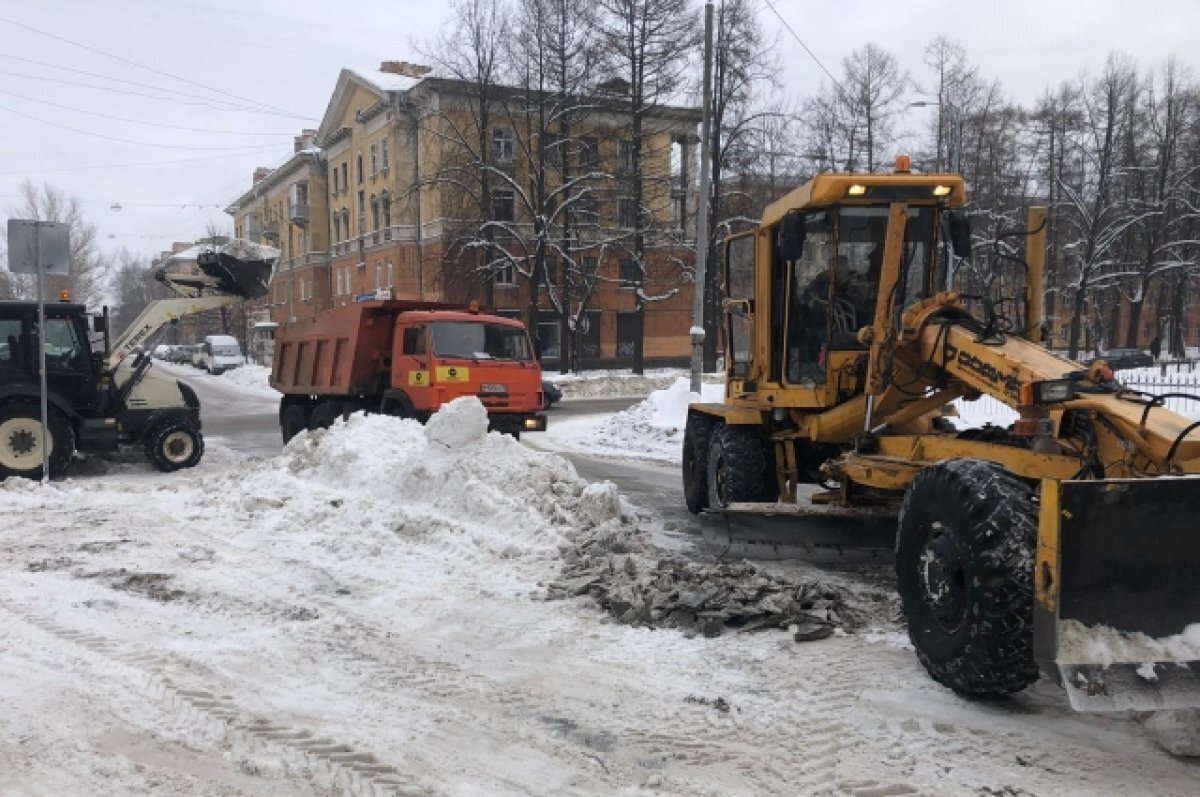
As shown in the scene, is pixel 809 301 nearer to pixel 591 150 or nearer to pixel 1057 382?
pixel 1057 382

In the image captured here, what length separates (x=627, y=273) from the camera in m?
44.7

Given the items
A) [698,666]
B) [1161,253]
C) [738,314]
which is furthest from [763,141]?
[698,666]

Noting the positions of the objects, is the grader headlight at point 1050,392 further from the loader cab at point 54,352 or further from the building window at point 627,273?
the building window at point 627,273

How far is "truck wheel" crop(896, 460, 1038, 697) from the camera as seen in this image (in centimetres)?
404

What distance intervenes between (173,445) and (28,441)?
191 centimetres

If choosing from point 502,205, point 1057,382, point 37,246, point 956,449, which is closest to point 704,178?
point 37,246

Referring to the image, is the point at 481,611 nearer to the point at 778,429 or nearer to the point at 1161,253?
the point at 778,429

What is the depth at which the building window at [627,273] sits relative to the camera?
37.8 meters

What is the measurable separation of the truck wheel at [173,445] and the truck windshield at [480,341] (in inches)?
152

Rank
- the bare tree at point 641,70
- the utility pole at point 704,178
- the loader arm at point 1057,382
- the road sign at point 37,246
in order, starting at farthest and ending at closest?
the bare tree at point 641,70
the utility pole at point 704,178
the road sign at point 37,246
the loader arm at point 1057,382

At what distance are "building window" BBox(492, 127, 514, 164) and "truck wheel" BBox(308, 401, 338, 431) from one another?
22.6 metres

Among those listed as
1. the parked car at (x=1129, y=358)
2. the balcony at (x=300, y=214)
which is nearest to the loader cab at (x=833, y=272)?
the parked car at (x=1129, y=358)

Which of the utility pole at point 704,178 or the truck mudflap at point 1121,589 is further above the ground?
the utility pole at point 704,178

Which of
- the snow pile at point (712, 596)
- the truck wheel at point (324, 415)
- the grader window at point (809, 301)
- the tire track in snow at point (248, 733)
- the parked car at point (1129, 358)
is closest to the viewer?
the tire track in snow at point (248, 733)
